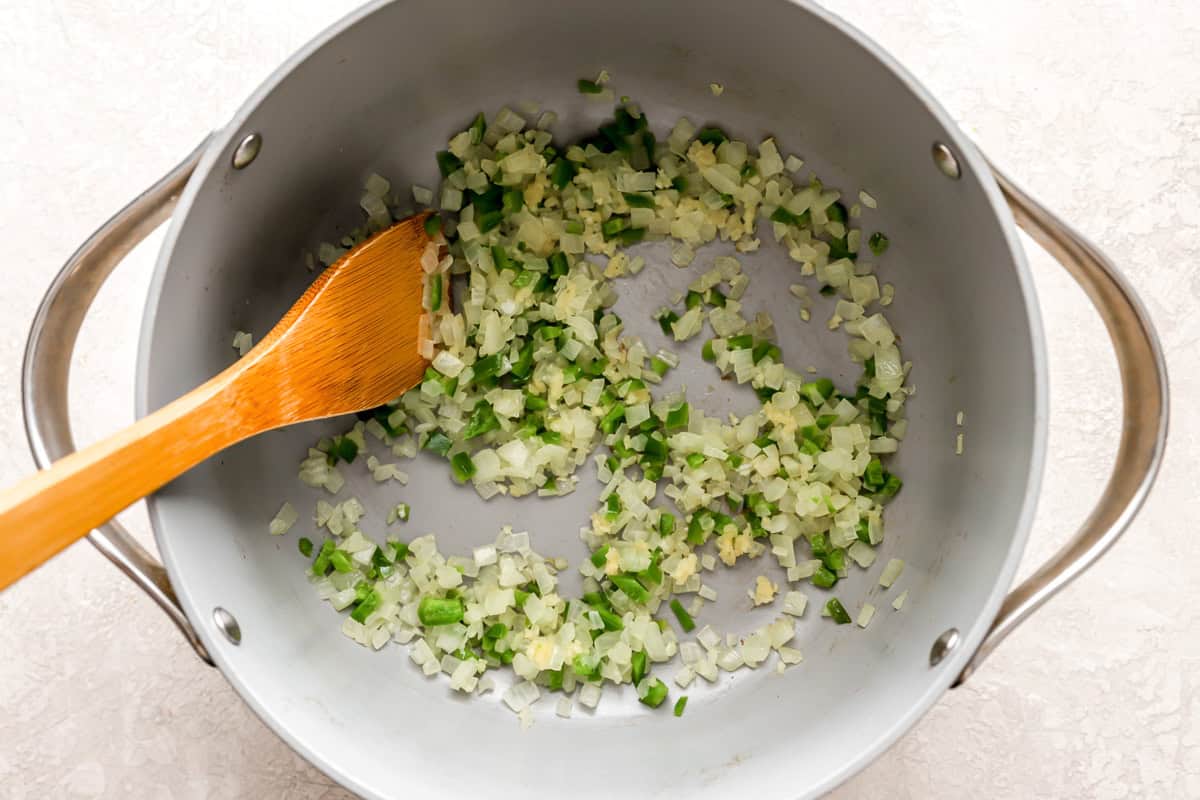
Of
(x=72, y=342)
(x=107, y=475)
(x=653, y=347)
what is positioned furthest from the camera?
(x=653, y=347)

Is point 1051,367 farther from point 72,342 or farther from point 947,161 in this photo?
point 72,342

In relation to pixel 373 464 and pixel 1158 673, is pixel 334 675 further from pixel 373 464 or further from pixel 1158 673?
pixel 1158 673

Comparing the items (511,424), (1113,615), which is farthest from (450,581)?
(1113,615)

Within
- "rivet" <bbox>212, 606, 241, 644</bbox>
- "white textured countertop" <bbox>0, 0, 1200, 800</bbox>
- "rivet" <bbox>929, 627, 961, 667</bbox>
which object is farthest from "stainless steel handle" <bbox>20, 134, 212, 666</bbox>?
"rivet" <bbox>929, 627, 961, 667</bbox>

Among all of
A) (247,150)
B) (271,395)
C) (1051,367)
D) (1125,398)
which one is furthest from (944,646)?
(247,150)

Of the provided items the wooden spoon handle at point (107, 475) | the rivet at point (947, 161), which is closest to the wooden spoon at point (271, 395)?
the wooden spoon handle at point (107, 475)

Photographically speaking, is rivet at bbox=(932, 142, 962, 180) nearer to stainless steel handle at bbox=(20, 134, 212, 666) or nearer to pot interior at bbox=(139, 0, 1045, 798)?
pot interior at bbox=(139, 0, 1045, 798)

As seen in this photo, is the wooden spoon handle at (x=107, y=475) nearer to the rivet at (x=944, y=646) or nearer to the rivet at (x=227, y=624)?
the rivet at (x=227, y=624)

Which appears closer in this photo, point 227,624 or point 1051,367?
point 227,624
